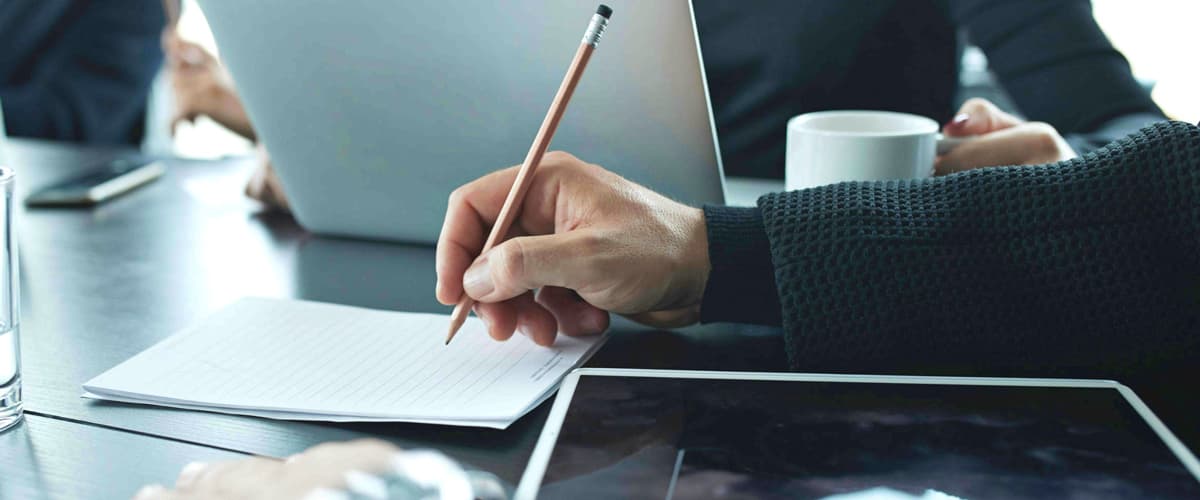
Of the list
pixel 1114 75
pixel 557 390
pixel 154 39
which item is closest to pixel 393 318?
pixel 557 390

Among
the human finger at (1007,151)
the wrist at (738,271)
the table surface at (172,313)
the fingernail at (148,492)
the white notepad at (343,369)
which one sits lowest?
the table surface at (172,313)

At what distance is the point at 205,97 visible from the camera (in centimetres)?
132

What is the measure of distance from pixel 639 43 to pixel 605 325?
0.19 meters

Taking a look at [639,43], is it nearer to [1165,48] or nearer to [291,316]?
[291,316]

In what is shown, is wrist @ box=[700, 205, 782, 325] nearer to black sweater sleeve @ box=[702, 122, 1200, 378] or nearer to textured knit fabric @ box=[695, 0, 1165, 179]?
A: black sweater sleeve @ box=[702, 122, 1200, 378]

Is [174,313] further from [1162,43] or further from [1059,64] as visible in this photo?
[1162,43]

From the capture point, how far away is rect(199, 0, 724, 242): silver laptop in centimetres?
71

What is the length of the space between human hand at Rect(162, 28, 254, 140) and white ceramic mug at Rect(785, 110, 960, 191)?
2.59 ft

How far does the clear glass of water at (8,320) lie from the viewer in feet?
1.79

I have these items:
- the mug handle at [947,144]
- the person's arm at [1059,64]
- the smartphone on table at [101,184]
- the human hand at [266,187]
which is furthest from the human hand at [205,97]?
the person's arm at [1059,64]

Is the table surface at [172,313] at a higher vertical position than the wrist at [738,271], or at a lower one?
lower

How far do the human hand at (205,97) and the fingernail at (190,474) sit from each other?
89 centimetres

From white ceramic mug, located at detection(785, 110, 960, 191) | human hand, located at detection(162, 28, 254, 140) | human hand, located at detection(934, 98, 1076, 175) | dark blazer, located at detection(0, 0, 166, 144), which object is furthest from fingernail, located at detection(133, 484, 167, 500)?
dark blazer, located at detection(0, 0, 166, 144)

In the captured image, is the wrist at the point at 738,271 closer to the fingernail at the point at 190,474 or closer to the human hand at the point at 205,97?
the fingernail at the point at 190,474
